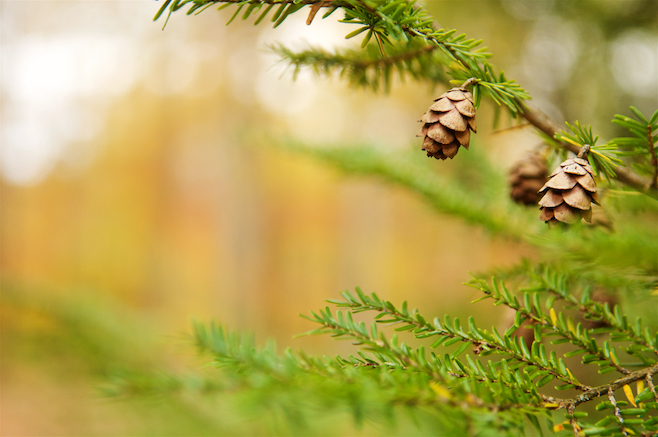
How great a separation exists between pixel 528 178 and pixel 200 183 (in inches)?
282

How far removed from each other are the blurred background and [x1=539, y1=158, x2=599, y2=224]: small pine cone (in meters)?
0.21

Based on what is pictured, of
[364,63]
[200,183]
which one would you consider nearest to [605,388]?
[364,63]

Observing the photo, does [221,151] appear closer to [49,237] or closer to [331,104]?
[331,104]

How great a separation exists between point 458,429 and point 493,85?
0.21 m

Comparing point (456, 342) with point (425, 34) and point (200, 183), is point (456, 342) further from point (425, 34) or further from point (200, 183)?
point (200, 183)

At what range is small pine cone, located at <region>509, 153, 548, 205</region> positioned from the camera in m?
0.38

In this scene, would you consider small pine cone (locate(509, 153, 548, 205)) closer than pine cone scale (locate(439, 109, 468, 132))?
No

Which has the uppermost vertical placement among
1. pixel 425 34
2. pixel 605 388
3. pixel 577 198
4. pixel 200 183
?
pixel 200 183

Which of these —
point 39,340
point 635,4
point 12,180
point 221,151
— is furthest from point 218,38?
point 635,4

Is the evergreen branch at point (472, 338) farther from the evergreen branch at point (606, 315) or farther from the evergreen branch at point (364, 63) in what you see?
the evergreen branch at point (364, 63)

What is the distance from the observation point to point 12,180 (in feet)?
13.9

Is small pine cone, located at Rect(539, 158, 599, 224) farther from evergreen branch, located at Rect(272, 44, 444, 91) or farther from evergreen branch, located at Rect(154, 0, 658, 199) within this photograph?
evergreen branch, located at Rect(272, 44, 444, 91)

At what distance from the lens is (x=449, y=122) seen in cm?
24

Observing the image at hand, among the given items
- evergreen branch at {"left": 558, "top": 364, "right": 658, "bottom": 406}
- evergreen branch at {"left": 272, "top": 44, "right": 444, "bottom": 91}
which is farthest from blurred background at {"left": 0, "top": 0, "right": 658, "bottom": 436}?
evergreen branch at {"left": 558, "top": 364, "right": 658, "bottom": 406}
